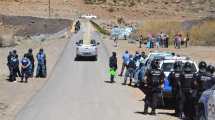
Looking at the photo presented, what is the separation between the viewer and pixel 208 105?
17.2 meters

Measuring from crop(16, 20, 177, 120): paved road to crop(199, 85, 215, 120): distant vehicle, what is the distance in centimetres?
428

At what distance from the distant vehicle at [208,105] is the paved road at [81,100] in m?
4.28

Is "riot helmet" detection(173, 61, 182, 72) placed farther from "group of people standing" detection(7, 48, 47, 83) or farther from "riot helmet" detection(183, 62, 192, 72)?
"group of people standing" detection(7, 48, 47, 83)

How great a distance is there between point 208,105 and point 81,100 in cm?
1138

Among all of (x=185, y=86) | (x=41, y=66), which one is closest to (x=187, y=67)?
(x=185, y=86)

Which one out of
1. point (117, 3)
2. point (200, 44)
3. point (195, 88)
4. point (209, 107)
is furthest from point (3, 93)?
point (117, 3)

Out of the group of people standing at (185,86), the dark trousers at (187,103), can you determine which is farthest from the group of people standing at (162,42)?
the dark trousers at (187,103)

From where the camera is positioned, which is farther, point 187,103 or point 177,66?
point 177,66

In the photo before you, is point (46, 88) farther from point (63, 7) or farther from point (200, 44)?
point (63, 7)

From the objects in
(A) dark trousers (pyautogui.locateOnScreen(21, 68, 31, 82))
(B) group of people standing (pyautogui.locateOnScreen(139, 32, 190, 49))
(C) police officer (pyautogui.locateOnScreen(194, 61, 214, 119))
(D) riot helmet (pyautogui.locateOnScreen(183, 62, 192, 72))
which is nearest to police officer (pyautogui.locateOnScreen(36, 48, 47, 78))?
(A) dark trousers (pyautogui.locateOnScreen(21, 68, 31, 82))

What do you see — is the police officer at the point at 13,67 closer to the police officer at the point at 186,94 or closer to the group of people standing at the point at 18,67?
the group of people standing at the point at 18,67

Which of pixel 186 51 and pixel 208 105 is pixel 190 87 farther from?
pixel 186 51

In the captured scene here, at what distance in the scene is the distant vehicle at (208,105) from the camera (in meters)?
16.8

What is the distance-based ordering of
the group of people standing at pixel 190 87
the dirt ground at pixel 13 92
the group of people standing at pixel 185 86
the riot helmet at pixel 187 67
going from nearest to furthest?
the group of people standing at pixel 190 87
the group of people standing at pixel 185 86
the riot helmet at pixel 187 67
the dirt ground at pixel 13 92
